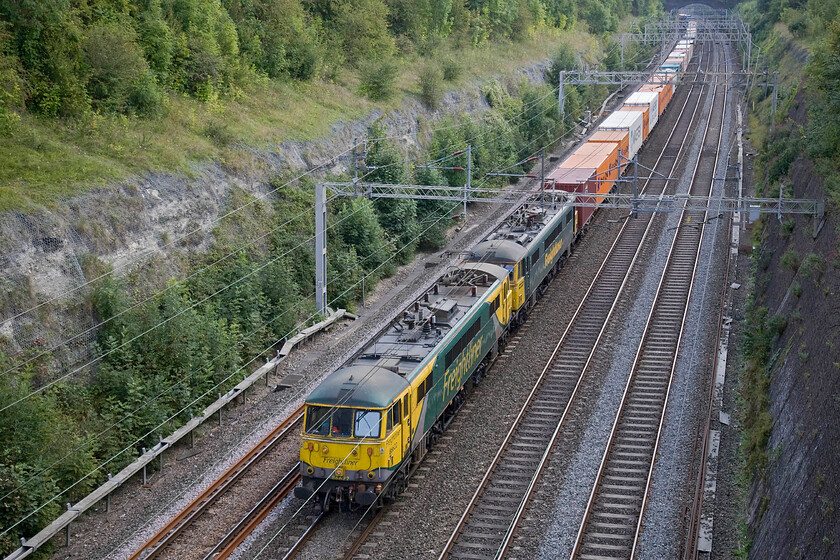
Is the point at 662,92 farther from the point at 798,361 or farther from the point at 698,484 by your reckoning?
the point at 698,484

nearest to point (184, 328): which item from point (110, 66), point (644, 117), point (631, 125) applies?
point (110, 66)

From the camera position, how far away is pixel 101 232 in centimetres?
2503

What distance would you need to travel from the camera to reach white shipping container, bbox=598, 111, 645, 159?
5191cm

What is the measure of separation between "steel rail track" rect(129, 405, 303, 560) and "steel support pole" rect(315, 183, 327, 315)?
7222mm

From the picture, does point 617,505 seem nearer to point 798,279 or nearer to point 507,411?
point 507,411

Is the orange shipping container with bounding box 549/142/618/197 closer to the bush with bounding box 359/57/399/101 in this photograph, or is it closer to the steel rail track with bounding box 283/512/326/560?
the bush with bounding box 359/57/399/101

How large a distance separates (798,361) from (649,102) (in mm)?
45072

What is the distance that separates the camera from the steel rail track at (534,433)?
18.2 metres

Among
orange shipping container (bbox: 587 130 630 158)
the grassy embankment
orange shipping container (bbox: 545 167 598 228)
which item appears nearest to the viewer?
the grassy embankment

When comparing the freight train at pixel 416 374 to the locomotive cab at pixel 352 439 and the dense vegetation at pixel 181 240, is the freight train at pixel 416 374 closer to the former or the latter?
the locomotive cab at pixel 352 439

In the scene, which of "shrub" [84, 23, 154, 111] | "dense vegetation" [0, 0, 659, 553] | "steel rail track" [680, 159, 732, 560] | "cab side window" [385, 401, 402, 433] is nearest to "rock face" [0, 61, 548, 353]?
"dense vegetation" [0, 0, 659, 553]

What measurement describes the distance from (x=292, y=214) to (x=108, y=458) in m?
14.5

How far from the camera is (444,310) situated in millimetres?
22484

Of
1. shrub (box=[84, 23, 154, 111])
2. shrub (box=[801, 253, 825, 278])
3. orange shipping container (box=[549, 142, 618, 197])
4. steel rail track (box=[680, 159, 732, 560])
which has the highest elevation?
shrub (box=[84, 23, 154, 111])
